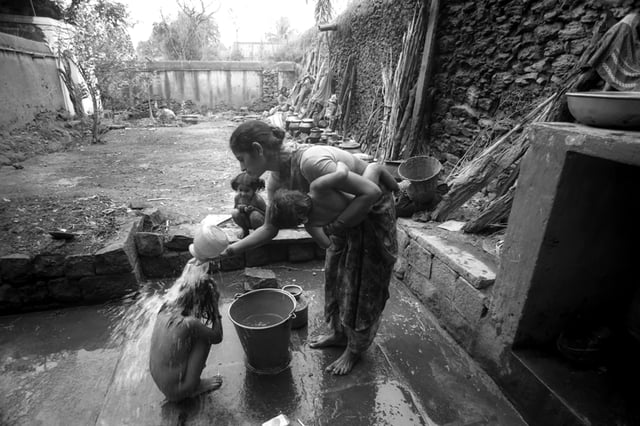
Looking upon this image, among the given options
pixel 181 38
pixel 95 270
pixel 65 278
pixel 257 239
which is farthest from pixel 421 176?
pixel 181 38

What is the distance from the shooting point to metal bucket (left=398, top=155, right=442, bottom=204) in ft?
12.9

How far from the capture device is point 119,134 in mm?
12648

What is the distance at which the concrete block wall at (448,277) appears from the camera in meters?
2.72

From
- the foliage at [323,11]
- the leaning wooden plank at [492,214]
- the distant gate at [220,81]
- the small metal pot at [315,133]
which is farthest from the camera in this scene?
the distant gate at [220,81]

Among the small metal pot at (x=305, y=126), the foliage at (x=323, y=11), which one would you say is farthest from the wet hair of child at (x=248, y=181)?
Result: the foliage at (x=323, y=11)

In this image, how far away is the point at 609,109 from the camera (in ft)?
5.90

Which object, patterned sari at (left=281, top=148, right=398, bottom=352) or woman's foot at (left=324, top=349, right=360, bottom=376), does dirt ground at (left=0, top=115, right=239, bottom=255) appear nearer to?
patterned sari at (left=281, top=148, right=398, bottom=352)

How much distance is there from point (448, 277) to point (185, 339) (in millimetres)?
2189

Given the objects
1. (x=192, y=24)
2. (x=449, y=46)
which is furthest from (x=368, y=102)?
(x=192, y=24)

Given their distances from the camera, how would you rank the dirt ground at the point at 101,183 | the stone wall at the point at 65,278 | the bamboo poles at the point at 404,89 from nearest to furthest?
the stone wall at the point at 65,278, the dirt ground at the point at 101,183, the bamboo poles at the point at 404,89

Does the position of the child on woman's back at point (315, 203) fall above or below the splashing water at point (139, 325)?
above

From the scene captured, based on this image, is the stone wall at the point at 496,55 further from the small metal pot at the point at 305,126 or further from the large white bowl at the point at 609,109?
the small metal pot at the point at 305,126

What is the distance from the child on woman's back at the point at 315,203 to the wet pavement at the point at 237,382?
1196mm

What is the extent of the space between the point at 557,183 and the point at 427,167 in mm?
2290
